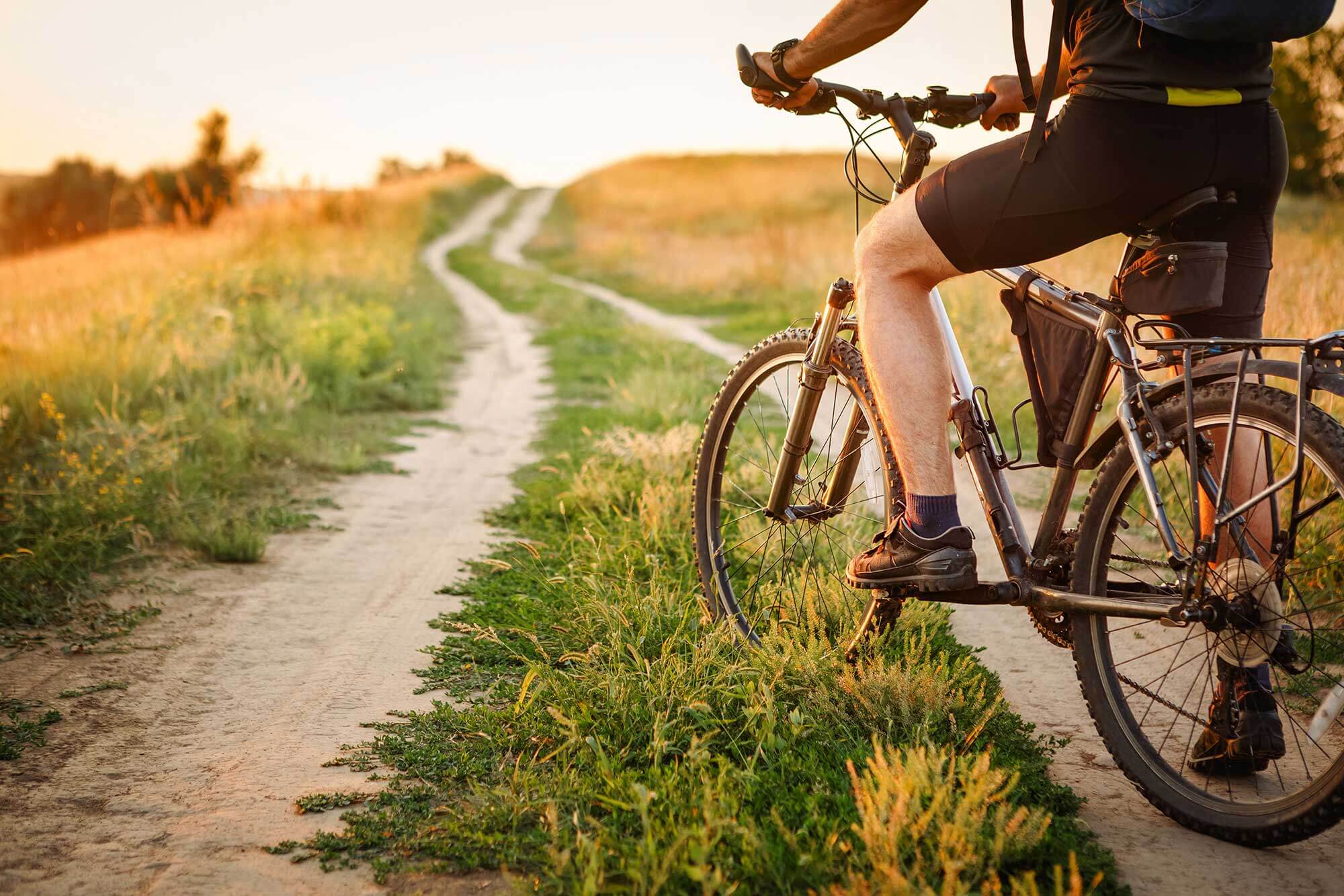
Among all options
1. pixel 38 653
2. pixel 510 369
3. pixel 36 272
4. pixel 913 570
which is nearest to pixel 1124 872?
pixel 913 570

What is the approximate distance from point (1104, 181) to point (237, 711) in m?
2.75

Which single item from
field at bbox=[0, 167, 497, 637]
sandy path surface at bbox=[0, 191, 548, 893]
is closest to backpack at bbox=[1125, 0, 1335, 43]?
sandy path surface at bbox=[0, 191, 548, 893]

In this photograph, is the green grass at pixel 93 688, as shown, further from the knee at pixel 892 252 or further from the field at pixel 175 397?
the knee at pixel 892 252

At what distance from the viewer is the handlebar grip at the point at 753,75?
8.99 ft

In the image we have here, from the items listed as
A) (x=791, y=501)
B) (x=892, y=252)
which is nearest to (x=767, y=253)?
(x=791, y=501)

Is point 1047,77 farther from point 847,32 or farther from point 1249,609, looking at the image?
point 1249,609

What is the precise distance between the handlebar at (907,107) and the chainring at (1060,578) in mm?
1059

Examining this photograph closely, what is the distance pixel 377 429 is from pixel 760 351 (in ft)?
15.4

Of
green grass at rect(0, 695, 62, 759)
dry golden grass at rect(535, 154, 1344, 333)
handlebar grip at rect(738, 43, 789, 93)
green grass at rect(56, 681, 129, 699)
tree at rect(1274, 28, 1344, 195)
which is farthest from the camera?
tree at rect(1274, 28, 1344, 195)

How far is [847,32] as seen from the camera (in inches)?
95.2

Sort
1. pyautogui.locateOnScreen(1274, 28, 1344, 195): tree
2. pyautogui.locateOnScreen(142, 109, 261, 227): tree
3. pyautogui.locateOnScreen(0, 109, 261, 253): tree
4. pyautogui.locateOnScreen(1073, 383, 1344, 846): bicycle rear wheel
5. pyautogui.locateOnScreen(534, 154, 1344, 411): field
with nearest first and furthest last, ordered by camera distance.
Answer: pyautogui.locateOnScreen(1073, 383, 1344, 846): bicycle rear wheel
pyautogui.locateOnScreen(534, 154, 1344, 411): field
pyautogui.locateOnScreen(0, 109, 261, 253): tree
pyautogui.locateOnScreen(142, 109, 261, 227): tree
pyautogui.locateOnScreen(1274, 28, 1344, 195): tree

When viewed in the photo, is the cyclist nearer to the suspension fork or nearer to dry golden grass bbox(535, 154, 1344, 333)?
the suspension fork

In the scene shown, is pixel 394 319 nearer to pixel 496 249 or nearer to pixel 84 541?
pixel 84 541

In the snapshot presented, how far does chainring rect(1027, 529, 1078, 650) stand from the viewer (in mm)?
2402
